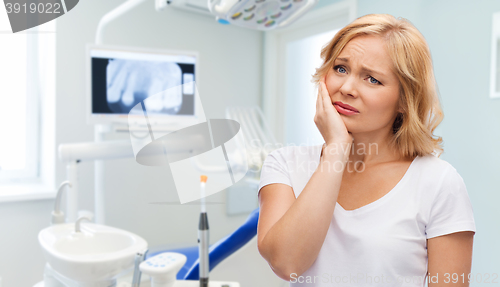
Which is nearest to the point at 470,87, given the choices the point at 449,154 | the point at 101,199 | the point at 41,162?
the point at 449,154

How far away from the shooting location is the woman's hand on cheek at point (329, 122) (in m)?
0.75

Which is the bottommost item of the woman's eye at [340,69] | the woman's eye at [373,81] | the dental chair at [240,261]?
the dental chair at [240,261]

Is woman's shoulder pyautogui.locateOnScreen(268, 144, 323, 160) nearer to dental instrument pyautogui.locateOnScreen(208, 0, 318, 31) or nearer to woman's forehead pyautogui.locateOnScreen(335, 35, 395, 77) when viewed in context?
woman's forehead pyautogui.locateOnScreen(335, 35, 395, 77)

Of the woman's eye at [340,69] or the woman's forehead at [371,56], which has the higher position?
the woman's forehead at [371,56]

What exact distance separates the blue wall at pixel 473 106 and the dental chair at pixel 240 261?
108cm

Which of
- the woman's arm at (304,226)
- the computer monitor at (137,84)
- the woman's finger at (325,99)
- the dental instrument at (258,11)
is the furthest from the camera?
the computer monitor at (137,84)

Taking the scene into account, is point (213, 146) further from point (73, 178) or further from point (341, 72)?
point (341, 72)

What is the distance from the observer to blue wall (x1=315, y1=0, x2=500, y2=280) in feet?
5.50

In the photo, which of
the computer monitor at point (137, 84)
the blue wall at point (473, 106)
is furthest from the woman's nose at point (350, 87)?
the blue wall at point (473, 106)

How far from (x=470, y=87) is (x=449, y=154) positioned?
13.6 inches

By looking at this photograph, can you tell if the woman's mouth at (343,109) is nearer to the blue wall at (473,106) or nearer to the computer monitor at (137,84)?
the computer monitor at (137,84)

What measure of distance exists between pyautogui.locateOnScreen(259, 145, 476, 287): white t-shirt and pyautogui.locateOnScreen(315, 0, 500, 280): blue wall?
116cm

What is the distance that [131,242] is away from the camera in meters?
1.44

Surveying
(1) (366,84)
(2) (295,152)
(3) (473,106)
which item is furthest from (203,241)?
(3) (473,106)
